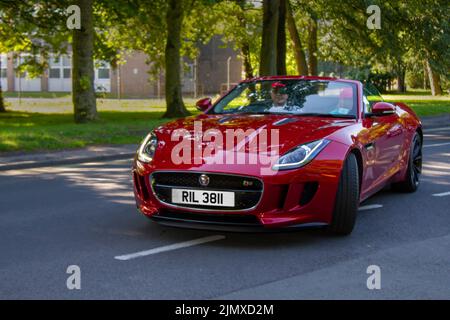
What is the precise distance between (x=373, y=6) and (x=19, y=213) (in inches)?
789

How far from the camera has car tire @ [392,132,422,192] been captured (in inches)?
364

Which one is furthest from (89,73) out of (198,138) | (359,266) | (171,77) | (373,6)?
(359,266)

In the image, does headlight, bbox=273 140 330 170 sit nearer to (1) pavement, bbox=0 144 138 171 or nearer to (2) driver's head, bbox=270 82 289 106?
(2) driver's head, bbox=270 82 289 106

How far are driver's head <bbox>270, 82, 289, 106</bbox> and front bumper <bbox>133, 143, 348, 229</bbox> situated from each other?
4.55 feet

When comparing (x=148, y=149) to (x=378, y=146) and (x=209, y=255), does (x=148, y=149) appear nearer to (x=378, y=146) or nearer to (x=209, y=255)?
(x=209, y=255)

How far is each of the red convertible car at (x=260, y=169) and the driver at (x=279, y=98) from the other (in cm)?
4

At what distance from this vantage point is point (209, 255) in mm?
6020

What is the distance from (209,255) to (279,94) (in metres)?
2.40

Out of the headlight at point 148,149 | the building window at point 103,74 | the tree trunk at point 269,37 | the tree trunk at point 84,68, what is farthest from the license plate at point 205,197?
the building window at point 103,74

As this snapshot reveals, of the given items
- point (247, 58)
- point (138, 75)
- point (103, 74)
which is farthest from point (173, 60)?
point (103, 74)

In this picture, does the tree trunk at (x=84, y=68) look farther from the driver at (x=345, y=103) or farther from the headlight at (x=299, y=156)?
the headlight at (x=299, y=156)
